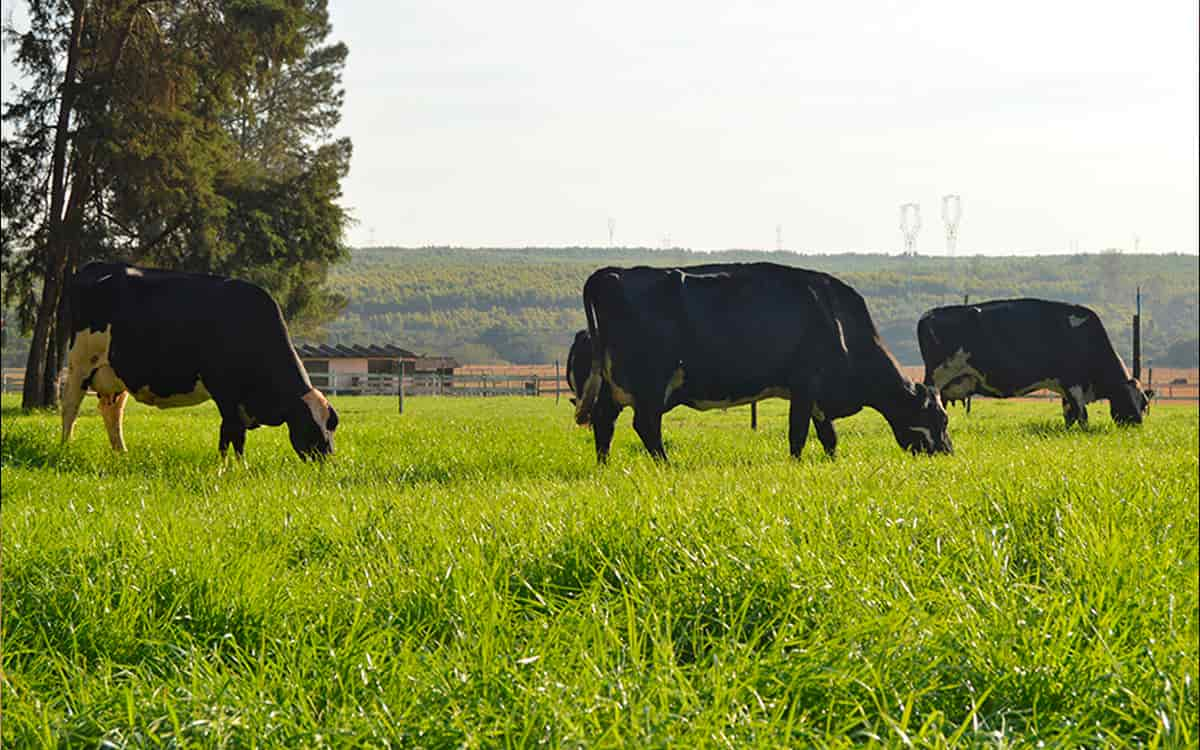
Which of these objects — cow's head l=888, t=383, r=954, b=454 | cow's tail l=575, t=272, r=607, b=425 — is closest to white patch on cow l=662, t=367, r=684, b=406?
cow's tail l=575, t=272, r=607, b=425

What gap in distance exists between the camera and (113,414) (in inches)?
401

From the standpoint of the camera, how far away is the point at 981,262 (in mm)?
15977

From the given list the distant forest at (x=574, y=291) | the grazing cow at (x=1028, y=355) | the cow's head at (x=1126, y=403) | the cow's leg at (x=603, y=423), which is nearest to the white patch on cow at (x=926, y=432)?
the distant forest at (x=574, y=291)

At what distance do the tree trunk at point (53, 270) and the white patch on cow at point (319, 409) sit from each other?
4070 mm

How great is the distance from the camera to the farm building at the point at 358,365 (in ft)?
31.9

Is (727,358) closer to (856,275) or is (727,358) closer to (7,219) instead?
(856,275)

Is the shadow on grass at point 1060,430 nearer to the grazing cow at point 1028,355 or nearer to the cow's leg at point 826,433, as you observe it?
the grazing cow at point 1028,355

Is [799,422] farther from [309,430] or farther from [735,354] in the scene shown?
[309,430]

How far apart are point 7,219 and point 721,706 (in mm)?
13093

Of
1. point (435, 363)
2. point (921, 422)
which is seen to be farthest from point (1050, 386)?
point (435, 363)

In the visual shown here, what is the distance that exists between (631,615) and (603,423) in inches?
242

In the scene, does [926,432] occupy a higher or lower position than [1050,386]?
lower

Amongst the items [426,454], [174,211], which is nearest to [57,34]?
[174,211]

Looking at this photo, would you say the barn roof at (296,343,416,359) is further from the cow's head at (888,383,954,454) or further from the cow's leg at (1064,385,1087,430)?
the cow's leg at (1064,385,1087,430)
